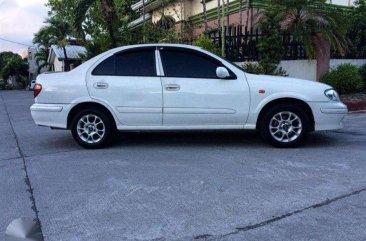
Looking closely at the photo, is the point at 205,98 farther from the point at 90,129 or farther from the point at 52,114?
the point at 52,114

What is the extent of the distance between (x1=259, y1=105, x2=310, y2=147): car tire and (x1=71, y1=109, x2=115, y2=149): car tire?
8.12 feet

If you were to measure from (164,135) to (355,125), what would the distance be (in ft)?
13.0

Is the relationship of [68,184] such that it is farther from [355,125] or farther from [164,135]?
[355,125]

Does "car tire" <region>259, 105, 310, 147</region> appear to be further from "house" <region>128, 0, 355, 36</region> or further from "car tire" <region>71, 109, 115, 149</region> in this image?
"house" <region>128, 0, 355, 36</region>

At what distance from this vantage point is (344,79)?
12266 mm

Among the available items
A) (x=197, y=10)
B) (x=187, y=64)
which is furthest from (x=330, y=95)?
(x=197, y=10)

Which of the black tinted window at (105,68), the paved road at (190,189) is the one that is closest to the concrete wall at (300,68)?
the paved road at (190,189)

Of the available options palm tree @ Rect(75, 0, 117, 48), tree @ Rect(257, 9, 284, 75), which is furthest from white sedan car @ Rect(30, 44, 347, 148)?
palm tree @ Rect(75, 0, 117, 48)

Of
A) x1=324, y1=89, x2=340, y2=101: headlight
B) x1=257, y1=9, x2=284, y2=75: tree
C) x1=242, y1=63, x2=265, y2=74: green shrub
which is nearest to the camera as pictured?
x1=324, y1=89, x2=340, y2=101: headlight

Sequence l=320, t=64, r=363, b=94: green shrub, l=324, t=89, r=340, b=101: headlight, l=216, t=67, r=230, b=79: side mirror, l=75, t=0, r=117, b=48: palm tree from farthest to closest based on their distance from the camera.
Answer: l=75, t=0, r=117, b=48: palm tree < l=320, t=64, r=363, b=94: green shrub < l=324, t=89, r=340, b=101: headlight < l=216, t=67, r=230, b=79: side mirror

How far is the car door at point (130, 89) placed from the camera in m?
7.12

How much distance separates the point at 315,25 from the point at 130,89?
23.6 ft

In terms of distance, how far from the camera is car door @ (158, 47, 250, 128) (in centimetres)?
704

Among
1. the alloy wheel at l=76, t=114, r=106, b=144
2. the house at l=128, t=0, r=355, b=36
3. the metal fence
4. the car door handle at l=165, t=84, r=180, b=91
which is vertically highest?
the house at l=128, t=0, r=355, b=36
